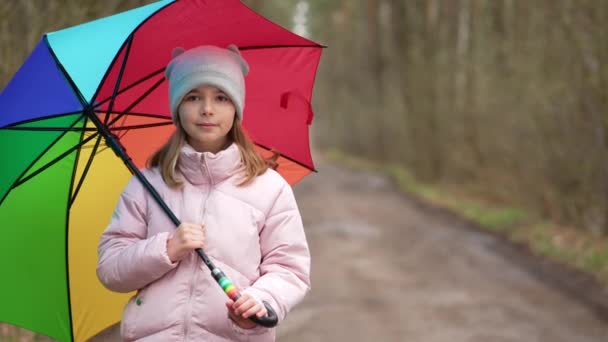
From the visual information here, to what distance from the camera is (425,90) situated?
64.0ft

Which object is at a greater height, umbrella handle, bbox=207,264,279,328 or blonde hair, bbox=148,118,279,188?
blonde hair, bbox=148,118,279,188

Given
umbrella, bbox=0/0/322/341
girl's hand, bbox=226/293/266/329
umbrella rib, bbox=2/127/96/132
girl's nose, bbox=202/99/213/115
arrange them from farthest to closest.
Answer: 1. umbrella rib, bbox=2/127/96/132
2. umbrella, bbox=0/0/322/341
3. girl's nose, bbox=202/99/213/115
4. girl's hand, bbox=226/293/266/329

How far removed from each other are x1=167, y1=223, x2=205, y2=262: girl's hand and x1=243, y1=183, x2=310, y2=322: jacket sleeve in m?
0.22

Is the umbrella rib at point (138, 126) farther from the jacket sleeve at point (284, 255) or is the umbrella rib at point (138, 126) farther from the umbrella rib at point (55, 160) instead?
the jacket sleeve at point (284, 255)

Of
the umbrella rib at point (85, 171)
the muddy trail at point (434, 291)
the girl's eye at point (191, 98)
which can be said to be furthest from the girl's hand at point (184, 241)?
the muddy trail at point (434, 291)

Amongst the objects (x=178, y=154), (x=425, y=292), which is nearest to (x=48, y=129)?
(x=178, y=154)

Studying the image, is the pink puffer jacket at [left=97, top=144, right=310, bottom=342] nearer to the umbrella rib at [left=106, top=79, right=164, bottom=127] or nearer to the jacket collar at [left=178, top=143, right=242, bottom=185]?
the jacket collar at [left=178, top=143, right=242, bottom=185]

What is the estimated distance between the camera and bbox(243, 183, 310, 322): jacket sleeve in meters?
2.39

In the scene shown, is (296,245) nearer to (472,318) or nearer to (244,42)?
(244,42)

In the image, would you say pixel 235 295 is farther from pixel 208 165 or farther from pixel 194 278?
pixel 208 165

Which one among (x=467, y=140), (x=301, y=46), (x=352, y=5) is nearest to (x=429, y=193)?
(x=467, y=140)

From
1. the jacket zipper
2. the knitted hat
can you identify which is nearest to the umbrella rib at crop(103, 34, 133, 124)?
the knitted hat

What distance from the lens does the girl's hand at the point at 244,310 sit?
2.23 metres

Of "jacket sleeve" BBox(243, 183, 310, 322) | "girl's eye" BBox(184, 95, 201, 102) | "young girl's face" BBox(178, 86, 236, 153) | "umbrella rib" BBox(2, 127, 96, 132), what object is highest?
"girl's eye" BBox(184, 95, 201, 102)
